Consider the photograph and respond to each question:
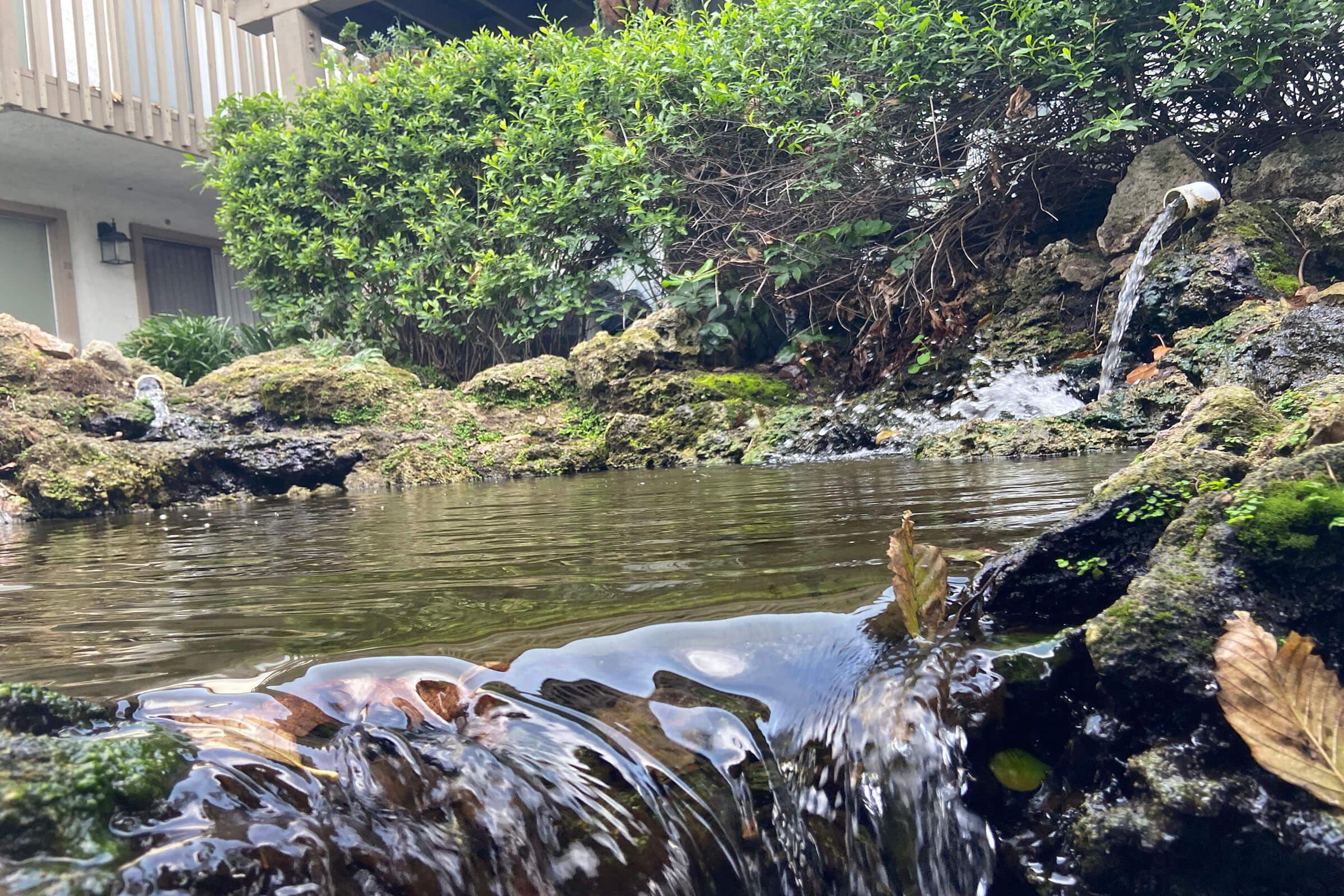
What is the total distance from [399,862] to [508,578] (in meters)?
1.39

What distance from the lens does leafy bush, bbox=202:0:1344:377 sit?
7910 mm

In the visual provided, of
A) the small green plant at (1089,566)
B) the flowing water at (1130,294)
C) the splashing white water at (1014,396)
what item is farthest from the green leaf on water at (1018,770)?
the flowing water at (1130,294)

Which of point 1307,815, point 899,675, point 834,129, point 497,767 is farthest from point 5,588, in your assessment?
point 834,129

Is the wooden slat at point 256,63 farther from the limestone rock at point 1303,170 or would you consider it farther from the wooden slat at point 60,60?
the limestone rock at point 1303,170

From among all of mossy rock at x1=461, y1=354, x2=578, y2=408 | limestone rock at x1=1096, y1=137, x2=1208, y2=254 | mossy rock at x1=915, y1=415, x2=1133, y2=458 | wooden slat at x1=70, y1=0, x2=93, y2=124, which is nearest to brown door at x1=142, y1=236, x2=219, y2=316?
wooden slat at x1=70, y1=0, x2=93, y2=124

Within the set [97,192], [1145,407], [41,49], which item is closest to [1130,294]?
[1145,407]

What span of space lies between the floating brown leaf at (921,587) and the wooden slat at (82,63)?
13128 mm

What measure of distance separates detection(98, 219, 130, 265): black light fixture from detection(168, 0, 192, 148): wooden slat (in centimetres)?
229

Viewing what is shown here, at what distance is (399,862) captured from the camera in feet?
4.73

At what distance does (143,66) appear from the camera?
1227 cm

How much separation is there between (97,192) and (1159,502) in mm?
16090

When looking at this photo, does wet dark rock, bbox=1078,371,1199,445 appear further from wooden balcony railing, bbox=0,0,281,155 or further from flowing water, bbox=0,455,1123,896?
wooden balcony railing, bbox=0,0,281,155

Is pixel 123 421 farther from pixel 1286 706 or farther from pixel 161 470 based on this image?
pixel 1286 706

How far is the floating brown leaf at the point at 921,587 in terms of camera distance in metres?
1.93
